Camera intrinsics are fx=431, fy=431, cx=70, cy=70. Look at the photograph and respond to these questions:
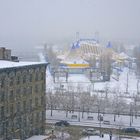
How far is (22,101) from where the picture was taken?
26922mm

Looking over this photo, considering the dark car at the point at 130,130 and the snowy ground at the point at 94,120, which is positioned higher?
the snowy ground at the point at 94,120

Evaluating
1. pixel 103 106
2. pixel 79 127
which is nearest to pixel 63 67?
pixel 103 106

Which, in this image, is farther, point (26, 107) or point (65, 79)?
point (65, 79)

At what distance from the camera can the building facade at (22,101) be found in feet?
82.6

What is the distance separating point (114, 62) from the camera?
2987 inches


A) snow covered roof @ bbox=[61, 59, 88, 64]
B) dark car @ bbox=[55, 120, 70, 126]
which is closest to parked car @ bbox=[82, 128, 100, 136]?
dark car @ bbox=[55, 120, 70, 126]

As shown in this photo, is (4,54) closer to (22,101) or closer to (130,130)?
(22,101)

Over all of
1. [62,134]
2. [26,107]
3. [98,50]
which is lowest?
[62,134]

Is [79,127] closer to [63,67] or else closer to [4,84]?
[4,84]

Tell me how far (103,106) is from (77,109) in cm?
248

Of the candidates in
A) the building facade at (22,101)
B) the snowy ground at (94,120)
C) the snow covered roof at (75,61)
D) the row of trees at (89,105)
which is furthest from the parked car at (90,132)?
the snow covered roof at (75,61)

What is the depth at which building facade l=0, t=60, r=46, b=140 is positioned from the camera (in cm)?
2519

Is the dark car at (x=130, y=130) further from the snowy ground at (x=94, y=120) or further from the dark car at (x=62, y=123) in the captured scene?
the dark car at (x=62, y=123)

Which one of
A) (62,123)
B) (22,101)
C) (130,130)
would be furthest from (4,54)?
(130,130)
